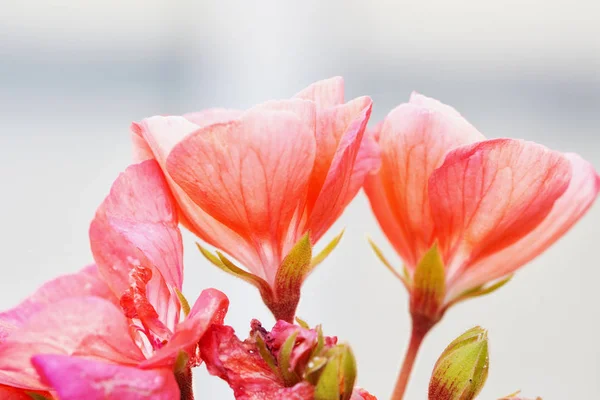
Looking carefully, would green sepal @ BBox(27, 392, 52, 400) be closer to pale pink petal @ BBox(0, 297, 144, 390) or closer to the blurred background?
pale pink petal @ BBox(0, 297, 144, 390)

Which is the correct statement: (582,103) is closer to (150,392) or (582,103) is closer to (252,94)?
(252,94)

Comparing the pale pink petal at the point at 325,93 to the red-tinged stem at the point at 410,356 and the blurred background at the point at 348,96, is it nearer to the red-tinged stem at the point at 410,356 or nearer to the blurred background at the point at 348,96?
the red-tinged stem at the point at 410,356

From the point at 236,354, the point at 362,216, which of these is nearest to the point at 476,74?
the point at 362,216

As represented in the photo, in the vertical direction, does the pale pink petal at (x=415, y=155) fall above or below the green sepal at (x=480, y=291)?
above

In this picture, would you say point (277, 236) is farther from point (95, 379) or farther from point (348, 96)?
point (348, 96)

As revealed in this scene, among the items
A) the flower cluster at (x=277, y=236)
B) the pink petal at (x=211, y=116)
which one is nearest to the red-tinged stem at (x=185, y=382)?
the flower cluster at (x=277, y=236)

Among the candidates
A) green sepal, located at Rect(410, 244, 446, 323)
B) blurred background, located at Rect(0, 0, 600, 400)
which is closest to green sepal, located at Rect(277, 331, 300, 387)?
green sepal, located at Rect(410, 244, 446, 323)

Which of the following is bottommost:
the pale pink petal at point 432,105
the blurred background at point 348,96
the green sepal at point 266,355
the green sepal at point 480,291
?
the blurred background at point 348,96

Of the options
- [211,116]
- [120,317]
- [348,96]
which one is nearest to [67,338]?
[120,317]
